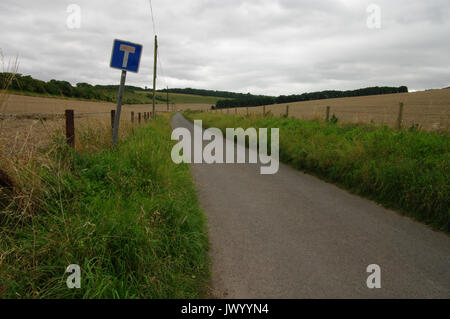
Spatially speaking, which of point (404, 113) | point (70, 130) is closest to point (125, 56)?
point (70, 130)

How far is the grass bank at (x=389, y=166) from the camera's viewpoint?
452 cm

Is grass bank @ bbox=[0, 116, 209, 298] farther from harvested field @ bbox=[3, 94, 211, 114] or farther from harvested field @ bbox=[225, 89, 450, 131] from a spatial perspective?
harvested field @ bbox=[225, 89, 450, 131]

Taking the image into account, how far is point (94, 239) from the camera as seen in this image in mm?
2523

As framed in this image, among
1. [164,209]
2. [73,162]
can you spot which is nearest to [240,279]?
[164,209]

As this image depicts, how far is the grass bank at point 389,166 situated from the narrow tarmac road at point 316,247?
41 centimetres

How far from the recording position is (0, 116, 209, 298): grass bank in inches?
85.9

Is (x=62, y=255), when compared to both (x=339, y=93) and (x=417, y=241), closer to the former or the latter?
(x=417, y=241)

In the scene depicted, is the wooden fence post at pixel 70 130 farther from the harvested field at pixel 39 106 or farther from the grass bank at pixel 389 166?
the grass bank at pixel 389 166

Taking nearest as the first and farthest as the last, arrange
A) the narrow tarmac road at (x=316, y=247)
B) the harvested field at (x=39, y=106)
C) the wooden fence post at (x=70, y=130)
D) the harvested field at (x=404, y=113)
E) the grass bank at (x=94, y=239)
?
1. the grass bank at (x=94, y=239)
2. the narrow tarmac road at (x=316, y=247)
3. the wooden fence post at (x=70, y=130)
4. the harvested field at (x=39, y=106)
5. the harvested field at (x=404, y=113)

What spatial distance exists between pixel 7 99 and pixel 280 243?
3798mm

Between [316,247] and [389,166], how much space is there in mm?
3316

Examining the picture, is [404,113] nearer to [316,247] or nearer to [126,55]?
[316,247]

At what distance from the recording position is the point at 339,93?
58.6 meters

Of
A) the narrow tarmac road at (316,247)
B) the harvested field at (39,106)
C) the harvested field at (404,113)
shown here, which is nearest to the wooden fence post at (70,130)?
the harvested field at (39,106)
